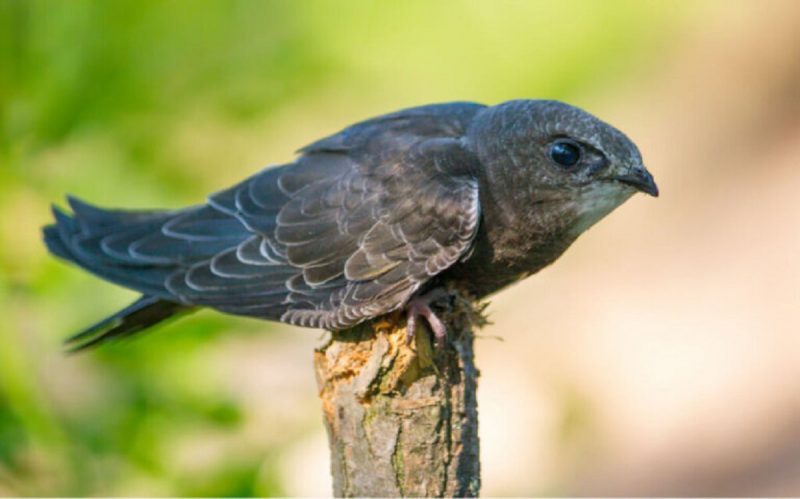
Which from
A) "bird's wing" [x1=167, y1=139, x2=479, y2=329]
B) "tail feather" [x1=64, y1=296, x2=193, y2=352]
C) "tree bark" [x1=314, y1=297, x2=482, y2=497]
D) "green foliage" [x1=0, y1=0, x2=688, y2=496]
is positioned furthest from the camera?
"green foliage" [x1=0, y1=0, x2=688, y2=496]

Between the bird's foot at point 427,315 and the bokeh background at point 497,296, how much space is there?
109 centimetres

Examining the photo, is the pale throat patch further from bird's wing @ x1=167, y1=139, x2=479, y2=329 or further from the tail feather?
the tail feather

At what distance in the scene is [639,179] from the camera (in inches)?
143

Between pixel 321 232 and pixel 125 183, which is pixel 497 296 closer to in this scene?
pixel 125 183

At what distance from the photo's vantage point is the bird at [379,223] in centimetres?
374

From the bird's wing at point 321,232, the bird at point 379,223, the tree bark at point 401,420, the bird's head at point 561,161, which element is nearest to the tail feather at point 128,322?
the bird at point 379,223

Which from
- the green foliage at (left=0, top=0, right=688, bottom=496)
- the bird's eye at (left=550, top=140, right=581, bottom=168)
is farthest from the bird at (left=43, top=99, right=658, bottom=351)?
the green foliage at (left=0, top=0, right=688, bottom=496)

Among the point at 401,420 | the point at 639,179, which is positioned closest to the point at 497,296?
the point at 639,179

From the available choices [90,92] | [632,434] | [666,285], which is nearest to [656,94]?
[666,285]

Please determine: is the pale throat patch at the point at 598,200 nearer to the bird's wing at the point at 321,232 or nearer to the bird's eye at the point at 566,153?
the bird's eye at the point at 566,153

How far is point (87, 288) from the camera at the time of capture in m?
4.61

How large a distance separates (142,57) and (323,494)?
2.49 metres

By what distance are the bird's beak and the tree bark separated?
2.48ft

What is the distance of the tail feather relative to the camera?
4156mm
